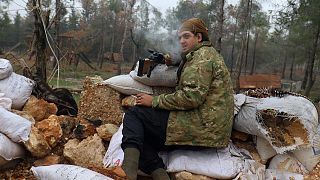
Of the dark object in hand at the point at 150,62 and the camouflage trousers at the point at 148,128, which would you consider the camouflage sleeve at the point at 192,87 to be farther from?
the dark object in hand at the point at 150,62

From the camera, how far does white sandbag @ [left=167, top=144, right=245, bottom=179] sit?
2.54 meters

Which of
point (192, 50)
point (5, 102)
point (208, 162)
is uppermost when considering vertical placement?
A: point (192, 50)

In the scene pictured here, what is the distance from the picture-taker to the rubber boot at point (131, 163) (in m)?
2.24

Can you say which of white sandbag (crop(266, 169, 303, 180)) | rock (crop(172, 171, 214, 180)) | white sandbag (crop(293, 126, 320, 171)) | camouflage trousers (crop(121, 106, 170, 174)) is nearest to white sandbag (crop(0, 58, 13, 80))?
camouflage trousers (crop(121, 106, 170, 174))

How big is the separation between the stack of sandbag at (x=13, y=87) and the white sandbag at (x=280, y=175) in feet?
7.62

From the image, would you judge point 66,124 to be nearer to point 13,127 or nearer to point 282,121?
point 13,127

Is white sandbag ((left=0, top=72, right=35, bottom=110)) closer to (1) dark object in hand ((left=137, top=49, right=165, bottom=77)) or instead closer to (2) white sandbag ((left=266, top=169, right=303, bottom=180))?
(1) dark object in hand ((left=137, top=49, right=165, bottom=77))

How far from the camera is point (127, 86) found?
3.32m

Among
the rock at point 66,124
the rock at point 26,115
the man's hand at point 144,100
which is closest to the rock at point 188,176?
the man's hand at point 144,100

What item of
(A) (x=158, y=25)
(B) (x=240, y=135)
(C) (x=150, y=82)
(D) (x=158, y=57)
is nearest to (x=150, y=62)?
(D) (x=158, y=57)

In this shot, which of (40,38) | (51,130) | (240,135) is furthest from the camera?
(40,38)

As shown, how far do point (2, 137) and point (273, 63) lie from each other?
40820 mm

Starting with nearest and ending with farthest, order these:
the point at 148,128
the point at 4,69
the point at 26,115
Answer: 1. the point at 148,128
2. the point at 26,115
3. the point at 4,69

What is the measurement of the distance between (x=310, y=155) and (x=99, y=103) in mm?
1901
